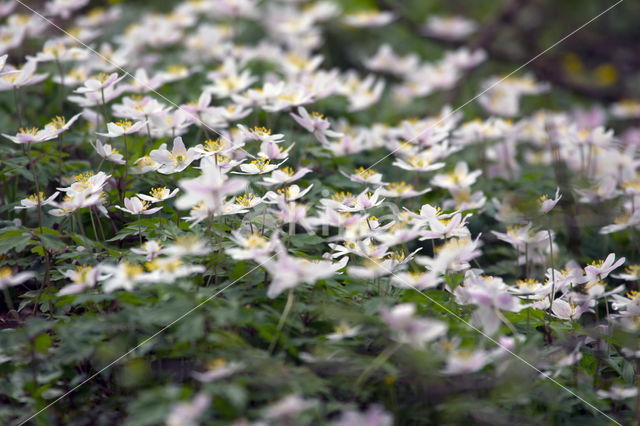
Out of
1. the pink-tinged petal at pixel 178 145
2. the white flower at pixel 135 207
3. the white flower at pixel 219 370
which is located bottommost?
the white flower at pixel 219 370

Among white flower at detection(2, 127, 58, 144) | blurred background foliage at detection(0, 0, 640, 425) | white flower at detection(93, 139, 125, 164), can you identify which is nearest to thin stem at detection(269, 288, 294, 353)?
blurred background foliage at detection(0, 0, 640, 425)

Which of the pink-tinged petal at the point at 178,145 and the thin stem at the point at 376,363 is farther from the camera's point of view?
the pink-tinged petal at the point at 178,145

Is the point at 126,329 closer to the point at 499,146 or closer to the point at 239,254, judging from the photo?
the point at 239,254

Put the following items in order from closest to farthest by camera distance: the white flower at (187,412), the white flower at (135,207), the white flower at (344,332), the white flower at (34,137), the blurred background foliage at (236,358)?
1. the white flower at (187,412)
2. the blurred background foliage at (236,358)
3. the white flower at (344,332)
4. the white flower at (135,207)
5. the white flower at (34,137)

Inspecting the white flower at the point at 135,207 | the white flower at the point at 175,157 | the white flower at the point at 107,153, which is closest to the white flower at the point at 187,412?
the white flower at the point at 135,207

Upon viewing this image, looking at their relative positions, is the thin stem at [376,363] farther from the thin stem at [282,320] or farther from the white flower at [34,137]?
the white flower at [34,137]

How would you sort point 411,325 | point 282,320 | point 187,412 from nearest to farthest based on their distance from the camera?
point 187,412 < point 411,325 < point 282,320

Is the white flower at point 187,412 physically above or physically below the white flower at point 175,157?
below

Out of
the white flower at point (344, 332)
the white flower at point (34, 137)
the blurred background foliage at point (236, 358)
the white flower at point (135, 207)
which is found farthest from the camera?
the white flower at point (34, 137)

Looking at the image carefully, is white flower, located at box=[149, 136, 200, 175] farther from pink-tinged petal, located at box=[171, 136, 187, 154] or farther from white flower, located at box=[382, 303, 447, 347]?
white flower, located at box=[382, 303, 447, 347]

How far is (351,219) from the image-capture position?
168 cm

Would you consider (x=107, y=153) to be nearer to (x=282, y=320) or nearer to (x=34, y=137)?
(x=34, y=137)

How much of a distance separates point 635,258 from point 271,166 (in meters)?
1.51

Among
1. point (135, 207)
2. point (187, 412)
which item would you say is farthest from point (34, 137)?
point (187, 412)
